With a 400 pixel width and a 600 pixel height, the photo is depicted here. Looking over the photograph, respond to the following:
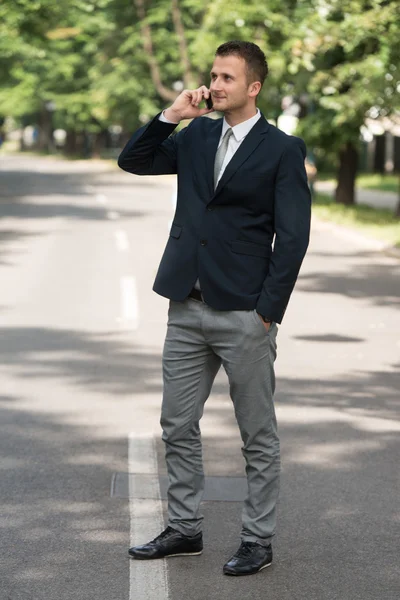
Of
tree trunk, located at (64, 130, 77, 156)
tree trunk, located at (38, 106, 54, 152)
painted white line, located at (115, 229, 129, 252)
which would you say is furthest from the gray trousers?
tree trunk, located at (38, 106, 54, 152)

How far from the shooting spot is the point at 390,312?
12.8m

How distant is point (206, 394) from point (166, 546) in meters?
0.61

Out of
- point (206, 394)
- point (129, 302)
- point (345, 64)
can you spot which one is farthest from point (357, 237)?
point (206, 394)

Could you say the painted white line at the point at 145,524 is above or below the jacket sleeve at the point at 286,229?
below

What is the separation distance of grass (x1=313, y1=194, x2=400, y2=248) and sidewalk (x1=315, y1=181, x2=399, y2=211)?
4.32 ft

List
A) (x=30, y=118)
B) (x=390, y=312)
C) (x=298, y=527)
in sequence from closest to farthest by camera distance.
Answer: (x=298, y=527) < (x=390, y=312) < (x=30, y=118)

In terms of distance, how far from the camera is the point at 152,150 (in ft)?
15.6

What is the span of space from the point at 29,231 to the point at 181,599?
61.0 ft

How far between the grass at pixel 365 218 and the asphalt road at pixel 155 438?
19.7ft

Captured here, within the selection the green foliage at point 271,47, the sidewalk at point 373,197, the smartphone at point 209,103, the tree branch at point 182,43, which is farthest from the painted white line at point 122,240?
the tree branch at point 182,43

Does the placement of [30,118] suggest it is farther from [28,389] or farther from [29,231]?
[28,389]

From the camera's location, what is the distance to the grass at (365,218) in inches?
862

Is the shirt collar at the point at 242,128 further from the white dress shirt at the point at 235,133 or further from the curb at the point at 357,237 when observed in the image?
the curb at the point at 357,237

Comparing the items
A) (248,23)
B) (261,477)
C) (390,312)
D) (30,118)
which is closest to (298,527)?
(261,477)
